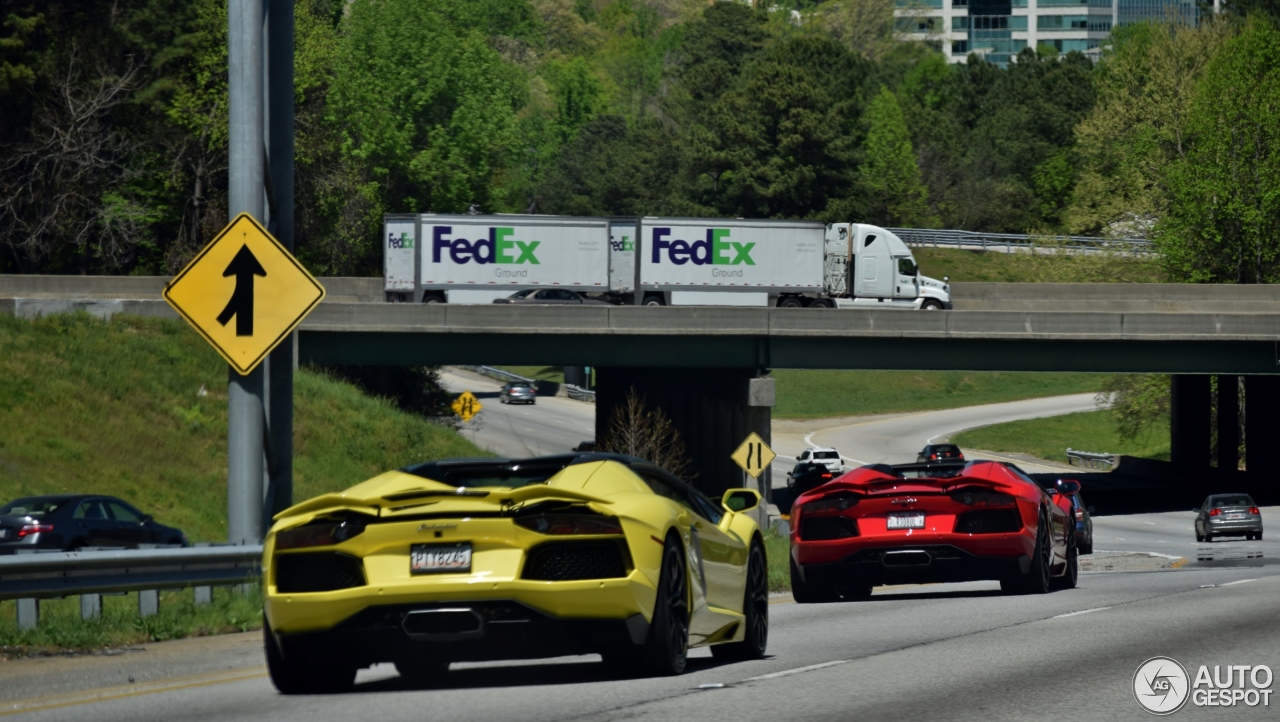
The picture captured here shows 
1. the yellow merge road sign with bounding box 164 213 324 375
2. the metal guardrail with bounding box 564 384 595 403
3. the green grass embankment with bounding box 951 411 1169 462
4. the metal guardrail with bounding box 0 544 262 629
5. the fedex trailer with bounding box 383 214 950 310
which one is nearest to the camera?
the metal guardrail with bounding box 0 544 262 629

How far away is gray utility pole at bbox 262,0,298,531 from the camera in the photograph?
1516 centimetres

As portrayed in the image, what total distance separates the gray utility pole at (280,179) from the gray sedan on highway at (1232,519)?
3077 centimetres

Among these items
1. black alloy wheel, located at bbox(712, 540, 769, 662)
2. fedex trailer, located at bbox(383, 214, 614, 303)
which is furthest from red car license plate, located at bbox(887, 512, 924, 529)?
fedex trailer, located at bbox(383, 214, 614, 303)

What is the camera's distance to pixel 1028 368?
46719mm

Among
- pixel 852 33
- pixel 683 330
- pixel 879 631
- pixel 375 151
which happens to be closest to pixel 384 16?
pixel 375 151

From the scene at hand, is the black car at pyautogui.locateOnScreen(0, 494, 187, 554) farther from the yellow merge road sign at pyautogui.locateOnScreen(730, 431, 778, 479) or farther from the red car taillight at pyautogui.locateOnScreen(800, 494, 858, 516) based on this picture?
the yellow merge road sign at pyautogui.locateOnScreen(730, 431, 778, 479)

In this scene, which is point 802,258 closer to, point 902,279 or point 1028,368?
point 902,279

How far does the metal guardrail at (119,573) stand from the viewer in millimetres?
12453

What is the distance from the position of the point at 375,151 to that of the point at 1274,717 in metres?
79.2

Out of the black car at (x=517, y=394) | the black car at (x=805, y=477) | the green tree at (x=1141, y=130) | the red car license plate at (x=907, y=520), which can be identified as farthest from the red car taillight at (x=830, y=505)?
the black car at (x=517, y=394)

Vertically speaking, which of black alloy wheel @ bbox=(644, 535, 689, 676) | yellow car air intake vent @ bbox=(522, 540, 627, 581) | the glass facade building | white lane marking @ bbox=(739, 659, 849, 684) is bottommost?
white lane marking @ bbox=(739, 659, 849, 684)

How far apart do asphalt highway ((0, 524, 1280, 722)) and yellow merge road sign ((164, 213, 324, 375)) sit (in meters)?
2.37

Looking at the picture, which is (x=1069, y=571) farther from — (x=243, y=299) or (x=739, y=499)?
(x=243, y=299)

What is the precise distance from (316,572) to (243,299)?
5.72 meters
